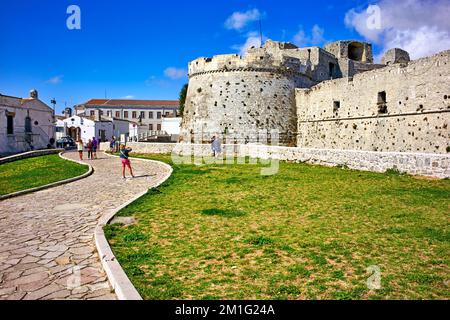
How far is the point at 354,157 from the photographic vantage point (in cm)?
1545

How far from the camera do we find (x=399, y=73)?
63.3 ft

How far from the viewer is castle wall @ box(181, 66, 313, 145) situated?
93.9ft

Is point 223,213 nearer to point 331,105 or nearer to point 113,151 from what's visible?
point 331,105

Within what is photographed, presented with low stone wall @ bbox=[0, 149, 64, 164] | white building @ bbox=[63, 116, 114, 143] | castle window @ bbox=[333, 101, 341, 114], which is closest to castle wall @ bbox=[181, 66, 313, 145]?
castle window @ bbox=[333, 101, 341, 114]

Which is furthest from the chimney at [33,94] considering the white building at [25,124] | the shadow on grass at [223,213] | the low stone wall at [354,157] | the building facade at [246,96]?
the shadow on grass at [223,213]

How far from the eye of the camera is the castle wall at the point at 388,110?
17266mm

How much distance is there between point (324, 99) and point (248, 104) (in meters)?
6.49

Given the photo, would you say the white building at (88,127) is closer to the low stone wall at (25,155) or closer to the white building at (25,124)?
the white building at (25,124)

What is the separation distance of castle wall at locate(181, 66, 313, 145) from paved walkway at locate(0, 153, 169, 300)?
1806 cm

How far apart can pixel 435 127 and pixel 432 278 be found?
16212 millimetres

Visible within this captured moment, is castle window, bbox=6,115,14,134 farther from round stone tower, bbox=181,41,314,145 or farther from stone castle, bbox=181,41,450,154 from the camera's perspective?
round stone tower, bbox=181,41,314,145

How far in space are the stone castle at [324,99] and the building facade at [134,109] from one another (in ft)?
185

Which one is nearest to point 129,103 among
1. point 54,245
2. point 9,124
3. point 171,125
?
point 171,125
